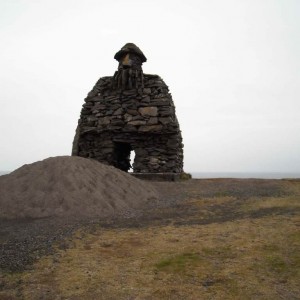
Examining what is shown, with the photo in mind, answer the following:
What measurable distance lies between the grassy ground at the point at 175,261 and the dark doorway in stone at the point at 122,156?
919cm

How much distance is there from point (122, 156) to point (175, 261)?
513 inches

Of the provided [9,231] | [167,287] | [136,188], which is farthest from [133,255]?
[136,188]

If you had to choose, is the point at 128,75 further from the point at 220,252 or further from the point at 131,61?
the point at 220,252

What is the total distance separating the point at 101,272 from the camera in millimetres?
3449

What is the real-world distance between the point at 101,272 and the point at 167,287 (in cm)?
82

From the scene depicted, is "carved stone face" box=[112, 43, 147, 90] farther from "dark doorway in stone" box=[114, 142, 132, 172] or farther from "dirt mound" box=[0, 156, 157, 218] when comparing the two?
"dirt mound" box=[0, 156, 157, 218]

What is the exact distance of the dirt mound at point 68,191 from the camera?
267 inches

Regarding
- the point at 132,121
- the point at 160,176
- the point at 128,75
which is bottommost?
the point at 160,176

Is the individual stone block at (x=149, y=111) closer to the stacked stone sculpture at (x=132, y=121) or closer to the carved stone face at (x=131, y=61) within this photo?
the stacked stone sculpture at (x=132, y=121)

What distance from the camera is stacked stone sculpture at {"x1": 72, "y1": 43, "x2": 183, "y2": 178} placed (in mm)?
13992

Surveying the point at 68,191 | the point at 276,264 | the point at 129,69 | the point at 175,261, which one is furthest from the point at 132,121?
the point at 276,264

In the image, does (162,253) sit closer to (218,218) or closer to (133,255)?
(133,255)

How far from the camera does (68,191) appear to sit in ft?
24.4

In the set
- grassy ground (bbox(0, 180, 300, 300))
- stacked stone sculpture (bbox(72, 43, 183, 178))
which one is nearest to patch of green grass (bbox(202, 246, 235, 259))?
grassy ground (bbox(0, 180, 300, 300))
